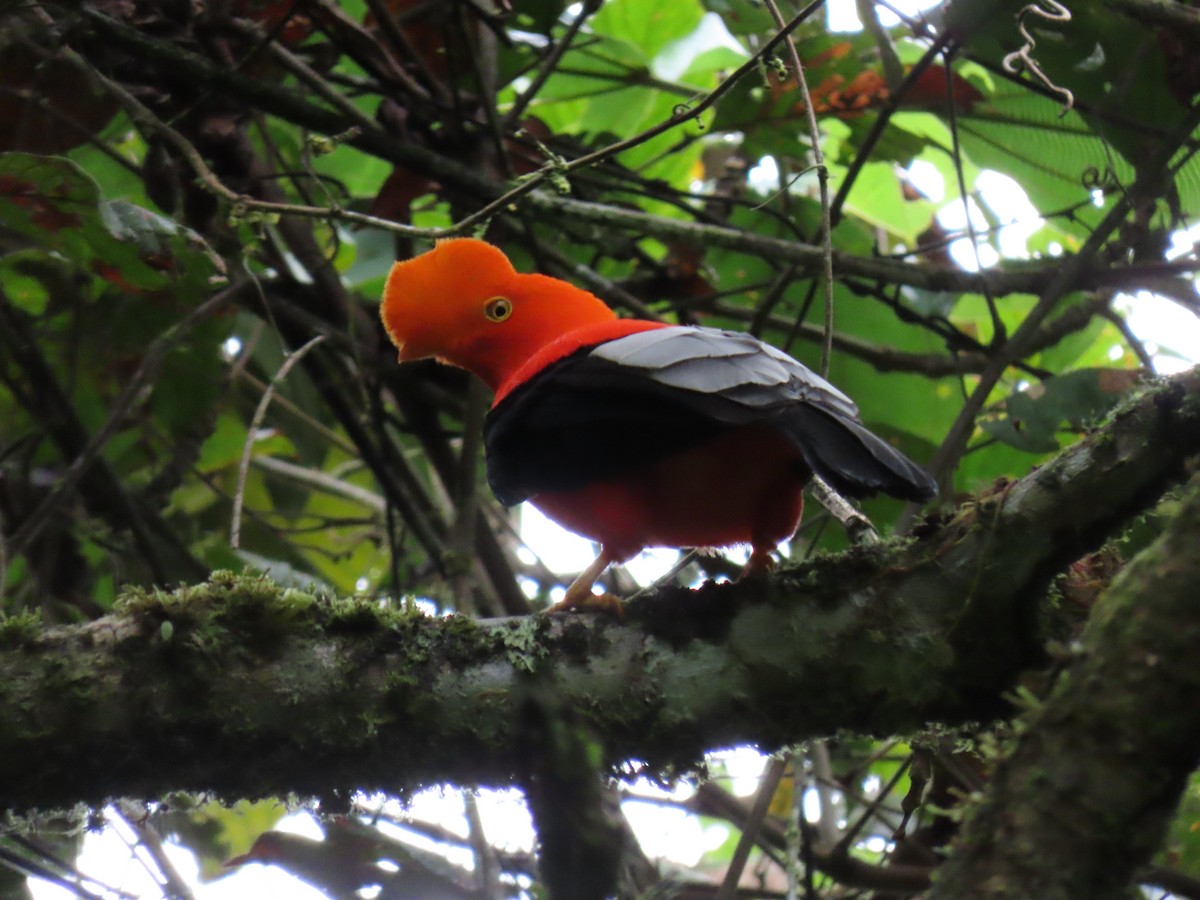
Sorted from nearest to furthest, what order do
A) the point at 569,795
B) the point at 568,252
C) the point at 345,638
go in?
the point at 569,795
the point at 345,638
the point at 568,252

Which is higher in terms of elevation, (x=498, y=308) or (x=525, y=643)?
(x=498, y=308)

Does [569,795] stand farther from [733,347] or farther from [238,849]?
[238,849]

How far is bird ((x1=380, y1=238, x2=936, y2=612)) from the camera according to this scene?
1954 mm

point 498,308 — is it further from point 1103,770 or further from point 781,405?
point 1103,770

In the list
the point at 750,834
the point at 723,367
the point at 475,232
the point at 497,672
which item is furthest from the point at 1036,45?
the point at 497,672

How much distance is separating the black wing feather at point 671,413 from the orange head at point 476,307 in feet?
2.22

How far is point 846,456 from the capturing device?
1.96 m

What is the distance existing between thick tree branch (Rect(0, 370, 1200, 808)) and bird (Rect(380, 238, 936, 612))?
208 millimetres

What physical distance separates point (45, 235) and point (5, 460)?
115cm

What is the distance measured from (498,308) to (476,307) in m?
0.06

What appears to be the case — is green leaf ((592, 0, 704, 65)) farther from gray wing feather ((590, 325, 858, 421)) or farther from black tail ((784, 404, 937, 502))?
black tail ((784, 404, 937, 502))

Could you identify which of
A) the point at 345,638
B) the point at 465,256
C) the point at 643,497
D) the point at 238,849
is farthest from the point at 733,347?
the point at 238,849

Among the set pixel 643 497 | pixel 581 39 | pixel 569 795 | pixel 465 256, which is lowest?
pixel 569 795

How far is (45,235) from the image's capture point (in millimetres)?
3162
